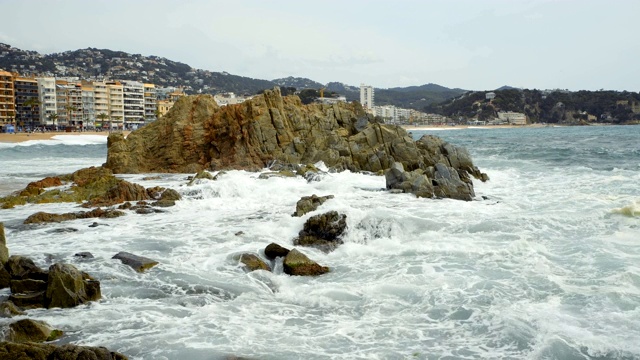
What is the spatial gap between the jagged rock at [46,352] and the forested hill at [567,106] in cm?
17571

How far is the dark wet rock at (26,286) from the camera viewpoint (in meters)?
9.84

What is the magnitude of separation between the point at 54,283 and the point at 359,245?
695 centimetres

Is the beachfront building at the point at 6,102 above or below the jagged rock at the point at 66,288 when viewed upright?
above

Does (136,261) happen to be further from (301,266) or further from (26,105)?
(26,105)

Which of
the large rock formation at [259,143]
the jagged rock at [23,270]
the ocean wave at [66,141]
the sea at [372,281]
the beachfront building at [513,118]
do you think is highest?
the beachfront building at [513,118]

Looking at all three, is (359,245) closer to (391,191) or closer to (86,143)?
(391,191)

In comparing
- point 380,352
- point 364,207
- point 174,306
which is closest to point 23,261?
point 174,306

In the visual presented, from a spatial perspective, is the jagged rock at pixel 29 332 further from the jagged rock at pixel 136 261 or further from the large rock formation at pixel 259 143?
the large rock formation at pixel 259 143

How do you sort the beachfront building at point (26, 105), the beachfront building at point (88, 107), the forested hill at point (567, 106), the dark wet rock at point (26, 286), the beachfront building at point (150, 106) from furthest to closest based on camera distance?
the forested hill at point (567, 106), the beachfront building at point (150, 106), the beachfront building at point (88, 107), the beachfront building at point (26, 105), the dark wet rock at point (26, 286)

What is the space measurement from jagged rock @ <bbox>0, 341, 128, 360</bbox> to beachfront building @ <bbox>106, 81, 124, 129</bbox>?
116m

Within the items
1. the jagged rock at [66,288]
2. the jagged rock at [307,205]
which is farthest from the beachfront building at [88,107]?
the jagged rock at [66,288]

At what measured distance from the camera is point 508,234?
14711mm

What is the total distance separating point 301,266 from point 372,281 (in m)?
1.55

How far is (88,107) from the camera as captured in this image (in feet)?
377
